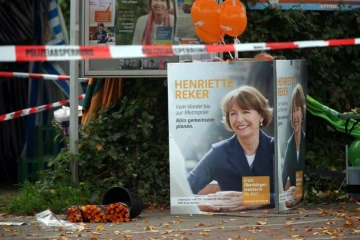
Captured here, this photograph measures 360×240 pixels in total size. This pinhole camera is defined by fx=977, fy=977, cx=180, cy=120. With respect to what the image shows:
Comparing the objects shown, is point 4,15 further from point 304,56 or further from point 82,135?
point 304,56

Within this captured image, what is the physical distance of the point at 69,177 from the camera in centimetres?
1238

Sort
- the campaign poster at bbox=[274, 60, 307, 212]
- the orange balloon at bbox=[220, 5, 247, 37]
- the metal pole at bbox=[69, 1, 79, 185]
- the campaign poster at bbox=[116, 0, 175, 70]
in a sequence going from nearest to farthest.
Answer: the campaign poster at bbox=[274, 60, 307, 212] → the orange balloon at bbox=[220, 5, 247, 37] → the metal pole at bbox=[69, 1, 79, 185] → the campaign poster at bbox=[116, 0, 175, 70]

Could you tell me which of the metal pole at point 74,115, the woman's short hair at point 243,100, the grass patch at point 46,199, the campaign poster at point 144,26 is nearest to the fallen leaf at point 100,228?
the grass patch at point 46,199

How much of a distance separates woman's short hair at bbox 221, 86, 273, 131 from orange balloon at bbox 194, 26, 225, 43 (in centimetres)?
92

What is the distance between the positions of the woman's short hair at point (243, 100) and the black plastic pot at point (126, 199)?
1324 mm

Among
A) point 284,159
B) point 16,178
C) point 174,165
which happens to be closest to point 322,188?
point 284,159

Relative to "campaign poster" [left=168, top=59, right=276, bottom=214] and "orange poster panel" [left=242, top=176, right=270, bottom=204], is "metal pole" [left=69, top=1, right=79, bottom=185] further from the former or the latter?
"orange poster panel" [left=242, top=176, right=270, bottom=204]

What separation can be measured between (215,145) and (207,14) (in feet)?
5.12

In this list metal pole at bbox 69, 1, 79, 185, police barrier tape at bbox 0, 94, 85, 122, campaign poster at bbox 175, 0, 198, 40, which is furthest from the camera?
police barrier tape at bbox 0, 94, 85, 122

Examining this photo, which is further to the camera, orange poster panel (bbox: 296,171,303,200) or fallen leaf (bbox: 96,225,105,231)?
orange poster panel (bbox: 296,171,303,200)

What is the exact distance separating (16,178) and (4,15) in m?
2.68

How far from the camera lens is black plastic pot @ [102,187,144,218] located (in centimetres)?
1104

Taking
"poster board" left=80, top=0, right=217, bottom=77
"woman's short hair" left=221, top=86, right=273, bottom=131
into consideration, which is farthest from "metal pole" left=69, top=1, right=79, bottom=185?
"woman's short hair" left=221, top=86, right=273, bottom=131

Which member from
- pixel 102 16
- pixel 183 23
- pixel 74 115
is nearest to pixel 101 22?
pixel 102 16
